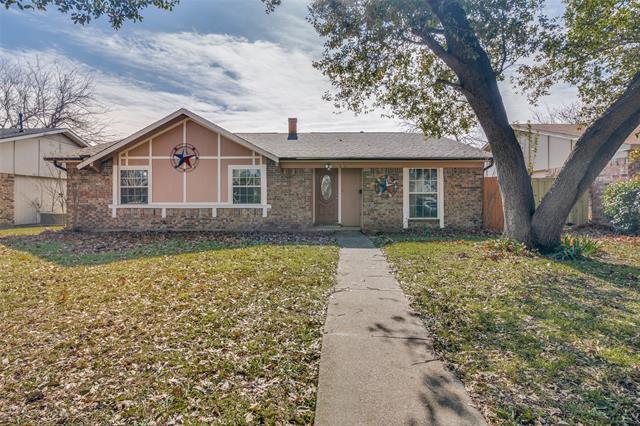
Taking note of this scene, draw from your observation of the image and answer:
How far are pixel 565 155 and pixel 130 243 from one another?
65.9ft

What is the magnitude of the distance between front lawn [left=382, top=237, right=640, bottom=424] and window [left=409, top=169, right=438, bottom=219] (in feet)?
18.9

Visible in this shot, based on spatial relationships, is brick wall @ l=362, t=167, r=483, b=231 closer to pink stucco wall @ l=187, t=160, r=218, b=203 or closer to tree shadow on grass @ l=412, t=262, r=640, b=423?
pink stucco wall @ l=187, t=160, r=218, b=203

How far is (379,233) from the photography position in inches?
A: 509

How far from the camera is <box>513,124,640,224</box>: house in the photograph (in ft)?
44.7

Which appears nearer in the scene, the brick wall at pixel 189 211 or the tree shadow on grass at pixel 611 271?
the tree shadow on grass at pixel 611 271

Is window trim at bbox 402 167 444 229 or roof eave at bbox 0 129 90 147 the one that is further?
roof eave at bbox 0 129 90 147

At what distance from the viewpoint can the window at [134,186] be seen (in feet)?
44.1

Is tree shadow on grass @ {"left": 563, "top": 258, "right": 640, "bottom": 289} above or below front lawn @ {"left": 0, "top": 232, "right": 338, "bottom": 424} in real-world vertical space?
above

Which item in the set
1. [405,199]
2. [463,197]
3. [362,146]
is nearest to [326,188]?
[362,146]

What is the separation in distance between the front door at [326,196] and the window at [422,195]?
9.70 ft

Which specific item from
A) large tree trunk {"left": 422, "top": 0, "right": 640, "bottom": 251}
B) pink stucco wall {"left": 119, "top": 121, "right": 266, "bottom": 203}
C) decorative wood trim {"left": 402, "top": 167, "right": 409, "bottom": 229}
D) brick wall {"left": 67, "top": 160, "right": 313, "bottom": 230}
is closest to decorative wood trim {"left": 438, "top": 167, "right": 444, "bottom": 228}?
decorative wood trim {"left": 402, "top": 167, "right": 409, "bottom": 229}

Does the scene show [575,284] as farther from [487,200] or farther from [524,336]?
[487,200]

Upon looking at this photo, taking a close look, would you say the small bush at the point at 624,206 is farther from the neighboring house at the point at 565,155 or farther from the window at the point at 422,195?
the window at the point at 422,195

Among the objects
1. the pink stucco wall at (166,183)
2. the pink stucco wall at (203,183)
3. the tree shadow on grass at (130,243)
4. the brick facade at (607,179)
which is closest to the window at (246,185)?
the pink stucco wall at (203,183)
